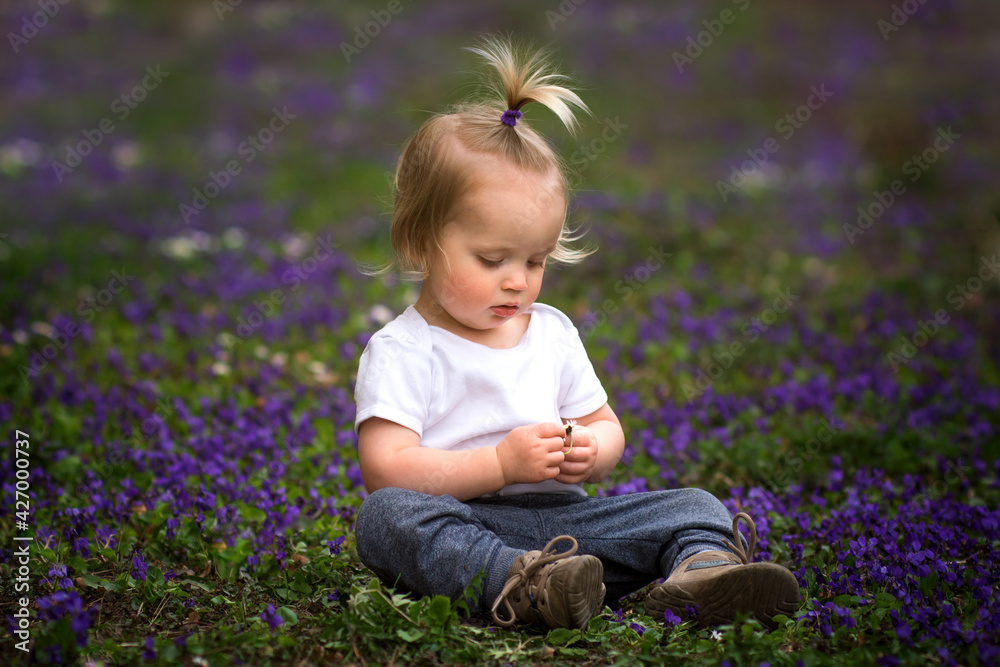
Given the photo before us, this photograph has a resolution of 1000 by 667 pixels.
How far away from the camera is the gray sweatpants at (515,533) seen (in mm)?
3084

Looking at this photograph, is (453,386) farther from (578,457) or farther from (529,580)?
(529,580)

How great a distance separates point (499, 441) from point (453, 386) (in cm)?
26

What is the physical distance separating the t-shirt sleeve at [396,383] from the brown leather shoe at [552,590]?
600 millimetres

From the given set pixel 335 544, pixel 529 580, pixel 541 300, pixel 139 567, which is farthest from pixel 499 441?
pixel 541 300

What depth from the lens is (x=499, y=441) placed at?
3371mm

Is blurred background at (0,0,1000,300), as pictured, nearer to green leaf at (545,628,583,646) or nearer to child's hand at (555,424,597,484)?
child's hand at (555,424,597,484)

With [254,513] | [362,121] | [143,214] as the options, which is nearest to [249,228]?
[143,214]

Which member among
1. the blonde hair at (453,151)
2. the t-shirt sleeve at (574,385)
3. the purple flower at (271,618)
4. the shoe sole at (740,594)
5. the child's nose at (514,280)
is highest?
the blonde hair at (453,151)

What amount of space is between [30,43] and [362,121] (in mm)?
10202

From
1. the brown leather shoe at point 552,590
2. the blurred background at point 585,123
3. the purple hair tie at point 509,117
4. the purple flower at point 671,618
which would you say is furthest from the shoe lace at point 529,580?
the blurred background at point 585,123

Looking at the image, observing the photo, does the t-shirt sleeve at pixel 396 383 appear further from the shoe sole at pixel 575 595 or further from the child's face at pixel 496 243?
the shoe sole at pixel 575 595

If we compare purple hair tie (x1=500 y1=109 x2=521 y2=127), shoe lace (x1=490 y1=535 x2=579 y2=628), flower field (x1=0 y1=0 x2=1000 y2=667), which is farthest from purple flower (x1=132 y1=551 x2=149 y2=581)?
purple hair tie (x1=500 y1=109 x2=521 y2=127)

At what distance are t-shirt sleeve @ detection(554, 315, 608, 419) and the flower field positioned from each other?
755 mm

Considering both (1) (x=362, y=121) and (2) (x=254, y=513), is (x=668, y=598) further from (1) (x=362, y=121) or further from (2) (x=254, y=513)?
(1) (x=362, y=121)
